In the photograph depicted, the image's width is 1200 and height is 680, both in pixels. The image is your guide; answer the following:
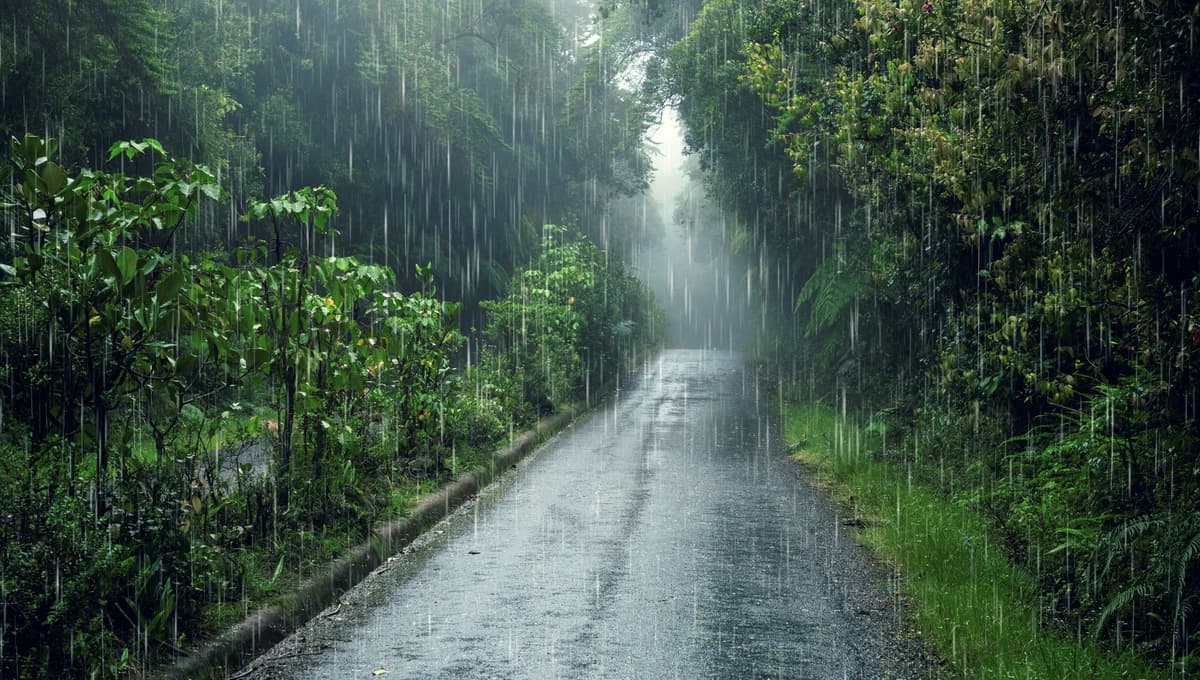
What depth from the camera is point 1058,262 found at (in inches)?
260

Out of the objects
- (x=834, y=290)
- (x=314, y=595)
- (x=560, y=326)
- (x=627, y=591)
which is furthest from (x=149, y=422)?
(x=560, y=326)

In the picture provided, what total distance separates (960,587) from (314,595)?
4.35m

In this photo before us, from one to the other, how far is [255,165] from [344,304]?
47.1 feet

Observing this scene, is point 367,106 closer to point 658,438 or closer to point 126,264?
point 658,438

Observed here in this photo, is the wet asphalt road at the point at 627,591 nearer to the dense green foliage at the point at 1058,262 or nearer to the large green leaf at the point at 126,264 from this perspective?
the dense green foliage at the point at 1058,262

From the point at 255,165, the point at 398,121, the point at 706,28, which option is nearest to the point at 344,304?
the point at 255,165

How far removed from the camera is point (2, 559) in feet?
14.2

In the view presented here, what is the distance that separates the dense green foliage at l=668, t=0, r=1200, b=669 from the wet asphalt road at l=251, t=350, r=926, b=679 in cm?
145

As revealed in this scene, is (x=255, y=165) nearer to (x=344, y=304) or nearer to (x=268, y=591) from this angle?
(x=344, y=304)

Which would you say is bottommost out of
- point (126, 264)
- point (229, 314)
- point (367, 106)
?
point (229, 314)

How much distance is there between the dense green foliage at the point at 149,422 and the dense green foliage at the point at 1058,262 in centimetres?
487

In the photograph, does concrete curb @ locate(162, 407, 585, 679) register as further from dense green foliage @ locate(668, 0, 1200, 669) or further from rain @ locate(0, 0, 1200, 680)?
dense green foliage @ locate(668, 0, 1200, 669)

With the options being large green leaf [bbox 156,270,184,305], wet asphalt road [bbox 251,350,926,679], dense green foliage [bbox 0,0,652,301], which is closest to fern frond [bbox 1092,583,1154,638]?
wet asphalt road [bbox 251,350,926,679]

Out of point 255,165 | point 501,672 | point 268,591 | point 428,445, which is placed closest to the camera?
point 501,672
